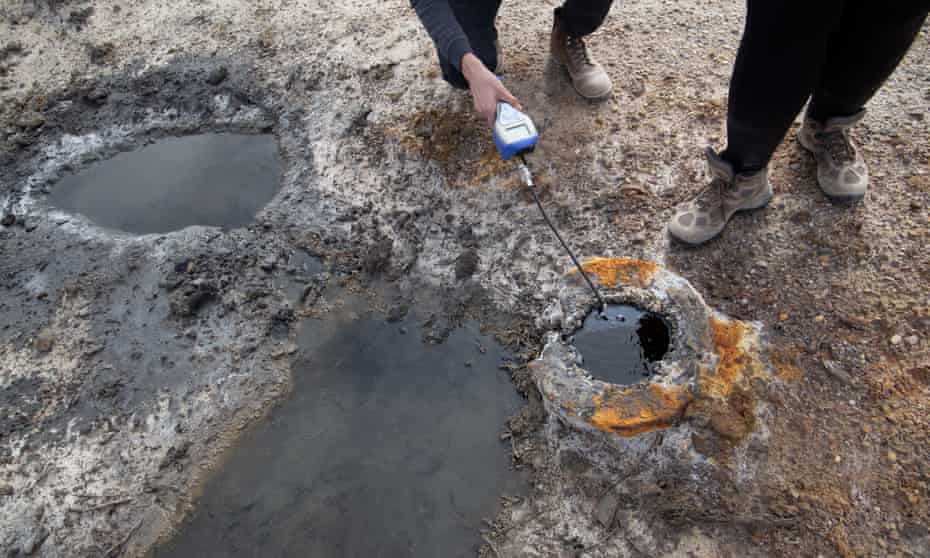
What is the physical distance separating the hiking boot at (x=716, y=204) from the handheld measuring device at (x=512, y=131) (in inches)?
28.9

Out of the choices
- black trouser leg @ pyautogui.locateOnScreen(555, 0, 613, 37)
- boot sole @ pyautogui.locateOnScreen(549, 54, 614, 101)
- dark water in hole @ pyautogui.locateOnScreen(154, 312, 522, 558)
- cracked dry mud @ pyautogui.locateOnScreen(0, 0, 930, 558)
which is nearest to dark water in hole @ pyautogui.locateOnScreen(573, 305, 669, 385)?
cracked dry mud @ pyautogui.locateOnScreen(0, 0, 930, 558)

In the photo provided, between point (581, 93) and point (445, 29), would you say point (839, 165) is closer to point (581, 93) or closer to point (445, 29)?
point (581, 93)

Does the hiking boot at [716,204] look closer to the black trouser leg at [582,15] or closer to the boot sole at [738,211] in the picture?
the boot sole at [738,211]

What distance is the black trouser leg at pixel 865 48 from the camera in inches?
64.4

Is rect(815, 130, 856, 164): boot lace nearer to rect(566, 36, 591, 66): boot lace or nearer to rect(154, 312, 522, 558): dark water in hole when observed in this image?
rect(566, 36, 591, 66): boot lace

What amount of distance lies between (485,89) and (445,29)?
1.08ft

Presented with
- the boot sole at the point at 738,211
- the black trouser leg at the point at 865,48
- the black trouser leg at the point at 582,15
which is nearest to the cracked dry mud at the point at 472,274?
the boot sole at the point at 738,211

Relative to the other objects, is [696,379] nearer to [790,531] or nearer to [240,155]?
[790,531]

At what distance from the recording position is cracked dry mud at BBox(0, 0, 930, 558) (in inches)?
71.3

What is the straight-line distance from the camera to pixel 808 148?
7.68 ft

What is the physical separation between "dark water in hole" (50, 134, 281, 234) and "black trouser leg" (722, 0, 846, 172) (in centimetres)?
223

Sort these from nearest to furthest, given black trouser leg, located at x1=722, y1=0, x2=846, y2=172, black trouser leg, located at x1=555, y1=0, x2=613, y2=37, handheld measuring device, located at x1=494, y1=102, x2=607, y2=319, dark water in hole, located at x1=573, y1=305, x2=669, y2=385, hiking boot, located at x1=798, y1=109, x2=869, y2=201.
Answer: black trouser leg, located at x1=722, y1=0, x2=846, y2=172
dark water in hole, located at x1=573, y1=305, x2=669, y2=385
handheld measuring device, located at x1=494, y1=102, x2=607, y2=319
hiking boot, located at x1=798, y1=109, x2=869, y2=201
black trouser leg, located at x1=555, y1=0, x2=613, y2=37

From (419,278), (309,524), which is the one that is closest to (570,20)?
(419,278)

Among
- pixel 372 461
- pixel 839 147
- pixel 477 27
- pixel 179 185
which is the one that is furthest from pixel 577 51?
pixel 179 185
